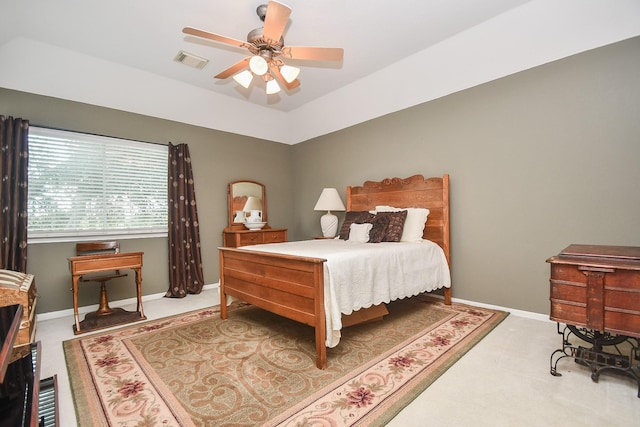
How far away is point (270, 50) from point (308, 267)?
1837 mm

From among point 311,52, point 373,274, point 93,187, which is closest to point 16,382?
point 373,274

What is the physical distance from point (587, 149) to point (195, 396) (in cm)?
361

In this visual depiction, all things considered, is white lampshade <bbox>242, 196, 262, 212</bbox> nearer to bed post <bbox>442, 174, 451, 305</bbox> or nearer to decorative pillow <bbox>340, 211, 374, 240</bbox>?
decorative pillow <bbox>340, 211, 374, 240</bbox>

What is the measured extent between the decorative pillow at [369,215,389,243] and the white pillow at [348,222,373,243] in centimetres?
6

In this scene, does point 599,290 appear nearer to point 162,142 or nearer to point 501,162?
point 501,162

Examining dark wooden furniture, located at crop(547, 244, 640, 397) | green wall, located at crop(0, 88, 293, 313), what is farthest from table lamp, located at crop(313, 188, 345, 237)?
dark wooden furniture, located at crop(547, 244, 640, 397)

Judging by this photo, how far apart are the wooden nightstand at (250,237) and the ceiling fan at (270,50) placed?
2216mm

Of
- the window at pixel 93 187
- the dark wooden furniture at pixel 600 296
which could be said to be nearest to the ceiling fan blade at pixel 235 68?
the window at pixel 93 187

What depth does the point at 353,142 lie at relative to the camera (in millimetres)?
4625

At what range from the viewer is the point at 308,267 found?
2137 mm

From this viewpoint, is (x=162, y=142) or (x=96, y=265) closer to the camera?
(x=96, y=265)

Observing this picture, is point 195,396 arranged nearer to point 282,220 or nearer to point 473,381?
point 473,381

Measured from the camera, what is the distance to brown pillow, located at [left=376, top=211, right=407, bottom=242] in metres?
3.36

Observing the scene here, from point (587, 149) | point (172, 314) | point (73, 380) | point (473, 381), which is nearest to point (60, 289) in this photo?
point (172, 314)
